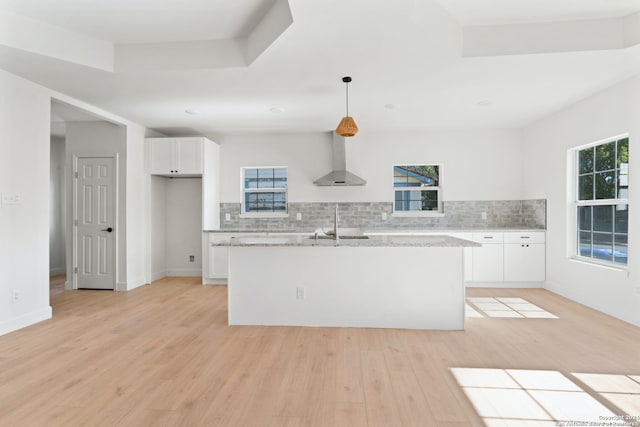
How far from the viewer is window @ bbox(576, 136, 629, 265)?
3.82 metres

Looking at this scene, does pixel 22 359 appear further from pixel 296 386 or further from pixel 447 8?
pixel 447 8

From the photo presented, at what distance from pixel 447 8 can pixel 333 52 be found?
946 mm

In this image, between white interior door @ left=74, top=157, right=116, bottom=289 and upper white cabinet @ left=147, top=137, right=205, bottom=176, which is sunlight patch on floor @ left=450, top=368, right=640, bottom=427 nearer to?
upper white cabinet @ left=147, top=137, right=205, bottom=176

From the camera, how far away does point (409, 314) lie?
11.2ft

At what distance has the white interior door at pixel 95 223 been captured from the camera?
5.18 meters

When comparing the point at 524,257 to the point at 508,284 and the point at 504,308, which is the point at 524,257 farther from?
the point at 504,308

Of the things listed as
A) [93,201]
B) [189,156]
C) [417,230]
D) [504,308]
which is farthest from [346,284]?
[93,201]

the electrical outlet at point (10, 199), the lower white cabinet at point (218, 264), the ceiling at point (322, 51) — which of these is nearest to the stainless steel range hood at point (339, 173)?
the ceiling at point (322, 51)

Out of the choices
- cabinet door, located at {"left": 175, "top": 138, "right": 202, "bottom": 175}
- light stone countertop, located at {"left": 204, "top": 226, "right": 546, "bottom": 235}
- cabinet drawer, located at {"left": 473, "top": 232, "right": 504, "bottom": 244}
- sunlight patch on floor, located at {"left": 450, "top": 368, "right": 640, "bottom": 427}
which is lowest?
sunlight patch on floor, located at {"left": 450, "top": 368, "right": 640, "bottom": 427}

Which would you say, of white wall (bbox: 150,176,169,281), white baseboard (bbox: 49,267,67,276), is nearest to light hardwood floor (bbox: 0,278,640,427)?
white wall (bbox: 150,176,169,281)

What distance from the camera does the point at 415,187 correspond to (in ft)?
19.9

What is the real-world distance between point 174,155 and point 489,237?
16.5 feet

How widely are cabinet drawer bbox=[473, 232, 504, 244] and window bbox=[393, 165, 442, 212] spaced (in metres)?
1.02

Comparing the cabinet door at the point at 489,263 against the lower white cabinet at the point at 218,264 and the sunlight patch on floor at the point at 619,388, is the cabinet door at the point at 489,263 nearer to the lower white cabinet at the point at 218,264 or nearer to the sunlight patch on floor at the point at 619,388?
the sunlight patch on floor at the point at 619,388
